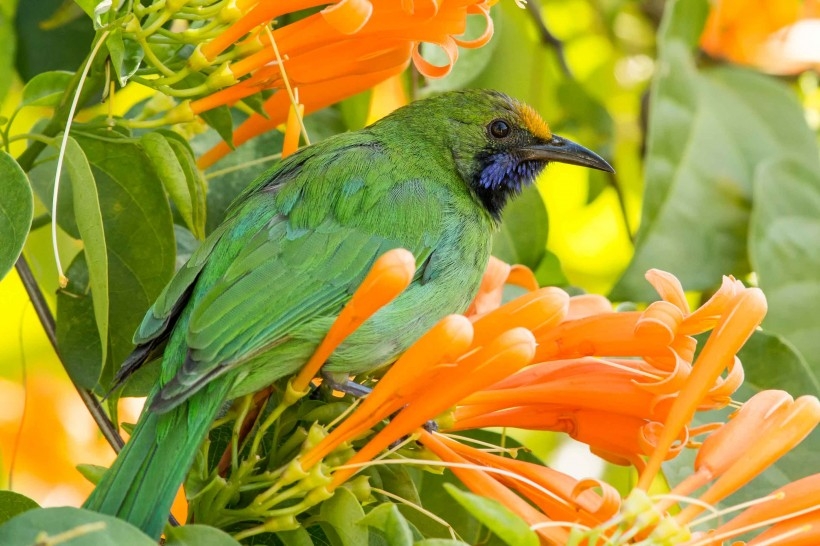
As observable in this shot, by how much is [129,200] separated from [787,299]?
79.2 inches

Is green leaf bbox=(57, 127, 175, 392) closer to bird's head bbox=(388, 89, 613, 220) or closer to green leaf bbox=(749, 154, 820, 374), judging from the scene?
bird's head bbox=(388, 89, 613, 220)

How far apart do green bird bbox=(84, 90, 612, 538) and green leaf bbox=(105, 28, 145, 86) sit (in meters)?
0.42

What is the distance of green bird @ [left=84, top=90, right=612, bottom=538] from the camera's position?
6.62 ft

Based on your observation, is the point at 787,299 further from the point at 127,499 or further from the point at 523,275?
the point at 127,499

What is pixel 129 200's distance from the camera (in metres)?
2.50

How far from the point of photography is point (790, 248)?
11.5 ft

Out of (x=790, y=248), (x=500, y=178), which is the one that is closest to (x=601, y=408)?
(x=500, y=178)

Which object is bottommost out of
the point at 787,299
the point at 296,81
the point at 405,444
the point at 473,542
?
the point at 787,299

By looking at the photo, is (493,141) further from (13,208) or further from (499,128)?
(13,208)

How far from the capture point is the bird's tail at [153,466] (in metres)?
1.87

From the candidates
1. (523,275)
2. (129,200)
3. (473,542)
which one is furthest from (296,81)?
(473,542)

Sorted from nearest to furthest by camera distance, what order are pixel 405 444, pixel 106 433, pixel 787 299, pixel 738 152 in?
pixel 405 444 < pixel 106 433 < pixel 787 299 < pixel 738 152

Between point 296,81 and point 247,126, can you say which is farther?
point 247,126

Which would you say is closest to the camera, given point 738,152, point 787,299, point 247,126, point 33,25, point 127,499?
point 127,499
